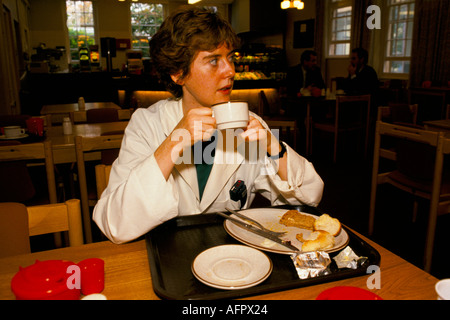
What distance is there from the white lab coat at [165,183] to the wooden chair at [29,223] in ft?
0.28

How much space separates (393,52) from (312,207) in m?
7.49

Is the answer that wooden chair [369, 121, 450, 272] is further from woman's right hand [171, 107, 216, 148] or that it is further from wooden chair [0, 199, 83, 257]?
wooden chair [0, 199, 83, 257]

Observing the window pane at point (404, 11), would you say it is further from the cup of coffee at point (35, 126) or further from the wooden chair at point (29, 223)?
the wooden chair at point (29, 223)

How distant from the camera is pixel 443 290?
627 millimetres

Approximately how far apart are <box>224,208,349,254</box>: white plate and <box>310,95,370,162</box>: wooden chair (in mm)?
3878

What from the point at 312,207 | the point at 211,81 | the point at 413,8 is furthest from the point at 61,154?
the point at 413,8

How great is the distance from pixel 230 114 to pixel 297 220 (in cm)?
39

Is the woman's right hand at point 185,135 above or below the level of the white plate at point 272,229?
above

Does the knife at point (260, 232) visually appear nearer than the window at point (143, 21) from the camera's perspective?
Yes

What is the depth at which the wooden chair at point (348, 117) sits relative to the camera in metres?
4.83

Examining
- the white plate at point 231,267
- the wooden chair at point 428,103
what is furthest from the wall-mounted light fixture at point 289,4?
the white plate at point 231,267

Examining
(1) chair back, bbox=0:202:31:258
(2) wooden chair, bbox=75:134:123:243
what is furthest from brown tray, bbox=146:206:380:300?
(2) wooden chair, bbox=75:134:123:243

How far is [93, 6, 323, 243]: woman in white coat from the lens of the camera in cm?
106

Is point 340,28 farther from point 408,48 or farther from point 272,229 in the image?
point 272,229
